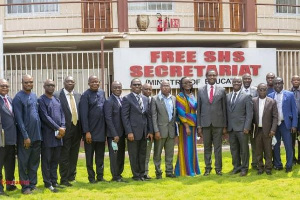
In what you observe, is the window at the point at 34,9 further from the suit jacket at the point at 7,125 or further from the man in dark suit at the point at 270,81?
the suit jacket at the point at 7,125

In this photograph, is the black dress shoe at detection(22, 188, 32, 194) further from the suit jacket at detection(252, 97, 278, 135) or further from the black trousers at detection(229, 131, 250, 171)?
the suit jacket at detection(252, 97, 278, 135)

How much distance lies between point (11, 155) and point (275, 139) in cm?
479

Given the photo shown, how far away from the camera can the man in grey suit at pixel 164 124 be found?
37.5ft

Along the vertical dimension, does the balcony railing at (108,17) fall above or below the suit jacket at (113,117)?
above

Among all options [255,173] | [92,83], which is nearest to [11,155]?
[92,83]

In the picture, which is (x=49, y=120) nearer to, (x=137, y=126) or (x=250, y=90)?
(x=137, y=126)

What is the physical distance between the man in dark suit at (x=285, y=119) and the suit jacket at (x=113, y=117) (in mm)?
2951

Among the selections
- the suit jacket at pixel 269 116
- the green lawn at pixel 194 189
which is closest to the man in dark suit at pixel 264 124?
the suit jacket at pixel 269 116

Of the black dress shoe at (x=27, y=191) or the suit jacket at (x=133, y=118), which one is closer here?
the black dress shoe at (x=27, y=191)

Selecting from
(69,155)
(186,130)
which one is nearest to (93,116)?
(69,155)

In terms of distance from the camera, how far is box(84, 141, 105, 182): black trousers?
36.4ft

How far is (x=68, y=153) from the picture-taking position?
11.1 m

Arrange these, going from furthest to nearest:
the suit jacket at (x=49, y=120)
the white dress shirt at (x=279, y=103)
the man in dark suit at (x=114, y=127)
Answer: the white dress shirt at (x=279, y=103), the man in dark suit at (x=114, y=127), the suit jacket at (x=49, y=120)

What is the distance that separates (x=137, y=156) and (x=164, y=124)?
0.77 m
